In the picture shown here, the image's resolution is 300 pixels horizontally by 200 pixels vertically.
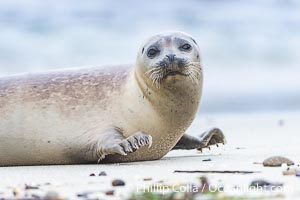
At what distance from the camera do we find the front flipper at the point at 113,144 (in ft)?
18.6

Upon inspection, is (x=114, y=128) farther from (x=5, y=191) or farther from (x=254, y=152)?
(x=5, y=191)

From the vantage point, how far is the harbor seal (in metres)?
6.11

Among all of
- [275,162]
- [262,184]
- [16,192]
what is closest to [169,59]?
[275,162]

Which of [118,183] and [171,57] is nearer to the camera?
[118,183]

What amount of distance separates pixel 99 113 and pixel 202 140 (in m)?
1.36

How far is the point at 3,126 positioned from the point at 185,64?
1.64m

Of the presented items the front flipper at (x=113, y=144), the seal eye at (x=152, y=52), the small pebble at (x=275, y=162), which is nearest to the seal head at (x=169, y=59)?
the seal eye at (x=152, y=52)

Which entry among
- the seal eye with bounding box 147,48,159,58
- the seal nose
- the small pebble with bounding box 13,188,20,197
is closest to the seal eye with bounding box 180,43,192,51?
the seal eye with bounding box 147,48,159,58

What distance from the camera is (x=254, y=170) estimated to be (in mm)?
4980

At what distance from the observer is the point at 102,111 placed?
6285 mm

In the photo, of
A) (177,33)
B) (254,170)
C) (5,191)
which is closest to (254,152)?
(177,33)

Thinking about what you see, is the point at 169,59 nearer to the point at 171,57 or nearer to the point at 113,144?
the point at 171,57

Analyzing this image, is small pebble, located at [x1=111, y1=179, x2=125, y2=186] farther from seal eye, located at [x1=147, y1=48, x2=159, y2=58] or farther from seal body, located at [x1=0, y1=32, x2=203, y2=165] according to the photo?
seal eye, located at [x1=147, y1=48, x2=159, y2=58]

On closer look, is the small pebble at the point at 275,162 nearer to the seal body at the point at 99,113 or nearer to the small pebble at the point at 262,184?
the seal body at the point at 99,113
